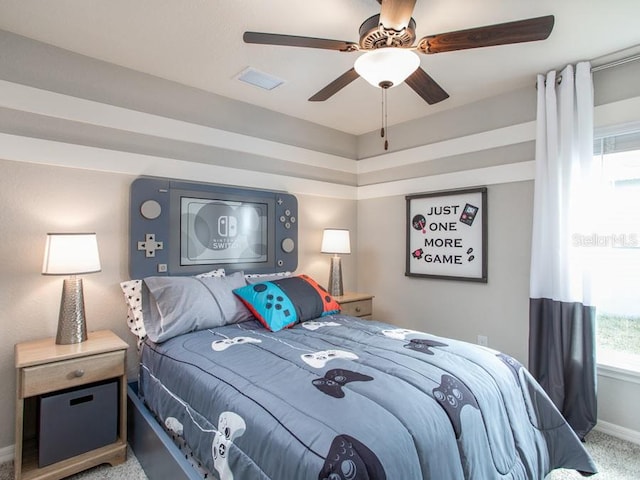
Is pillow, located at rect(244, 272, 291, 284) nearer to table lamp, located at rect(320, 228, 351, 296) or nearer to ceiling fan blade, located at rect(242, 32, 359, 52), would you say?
table lamp, located at rect(320, 228, 351, 296)

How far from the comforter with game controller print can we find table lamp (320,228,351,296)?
135 centimetres

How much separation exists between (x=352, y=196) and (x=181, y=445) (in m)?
3.00

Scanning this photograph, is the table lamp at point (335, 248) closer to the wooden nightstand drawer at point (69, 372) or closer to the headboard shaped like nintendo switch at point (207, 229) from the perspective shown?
the headboard shaped like nintendo switch at point (207, 229)

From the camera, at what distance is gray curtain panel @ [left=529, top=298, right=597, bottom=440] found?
236cm

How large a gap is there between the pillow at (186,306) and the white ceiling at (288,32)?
151 centimetres

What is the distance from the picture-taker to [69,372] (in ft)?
6.19

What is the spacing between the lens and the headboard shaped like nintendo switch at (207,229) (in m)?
2.54

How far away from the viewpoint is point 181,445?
66.0 inches

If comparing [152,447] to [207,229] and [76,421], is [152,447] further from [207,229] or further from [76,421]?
[207,229]

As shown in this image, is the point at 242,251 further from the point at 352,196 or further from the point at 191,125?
the point at 352,196

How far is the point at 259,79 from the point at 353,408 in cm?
241

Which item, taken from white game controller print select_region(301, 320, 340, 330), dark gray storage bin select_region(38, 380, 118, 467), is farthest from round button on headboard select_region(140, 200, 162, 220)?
white game controller print select_region(301, 320, 340, 330)

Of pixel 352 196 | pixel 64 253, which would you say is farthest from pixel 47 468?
pixel 352 196

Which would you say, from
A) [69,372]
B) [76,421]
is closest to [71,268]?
[69,372]
